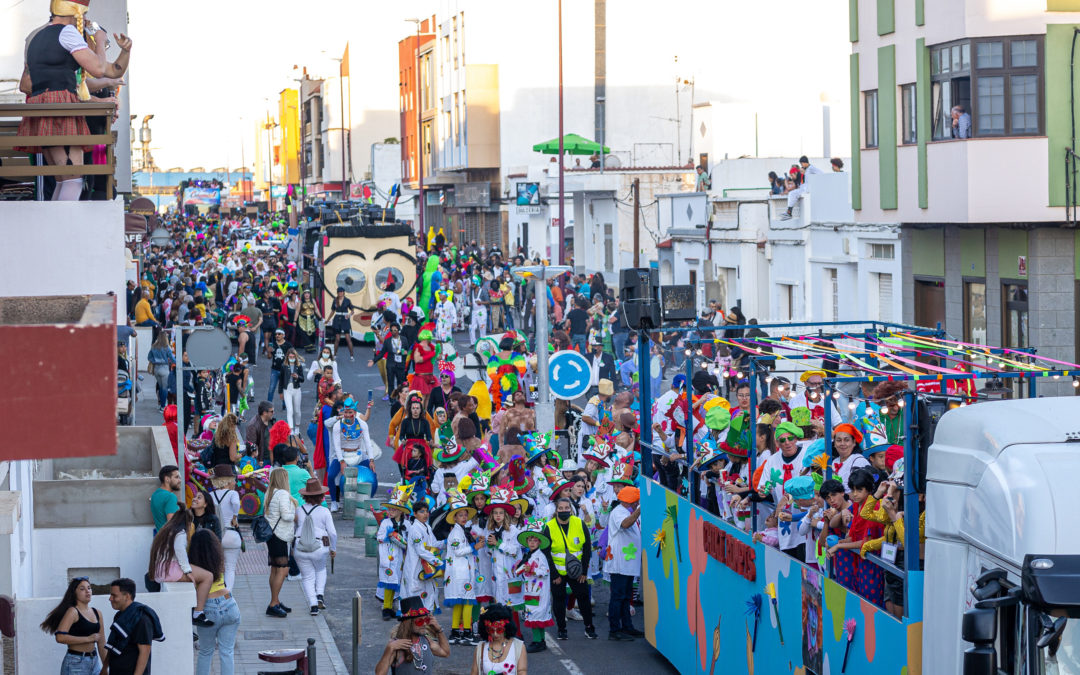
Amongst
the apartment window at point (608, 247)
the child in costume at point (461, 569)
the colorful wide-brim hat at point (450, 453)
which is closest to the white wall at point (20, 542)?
the child in costume at point (461, 569)

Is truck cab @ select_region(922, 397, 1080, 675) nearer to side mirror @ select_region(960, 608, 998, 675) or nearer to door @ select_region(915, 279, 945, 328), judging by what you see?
side mirror @ select_region(960, 608, 998, 675)

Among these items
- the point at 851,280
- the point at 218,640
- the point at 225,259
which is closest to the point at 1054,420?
the point at 218,640

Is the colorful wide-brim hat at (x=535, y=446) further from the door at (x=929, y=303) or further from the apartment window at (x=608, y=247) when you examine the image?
the apartment window at (x=608, y=247)

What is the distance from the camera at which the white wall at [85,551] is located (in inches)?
592

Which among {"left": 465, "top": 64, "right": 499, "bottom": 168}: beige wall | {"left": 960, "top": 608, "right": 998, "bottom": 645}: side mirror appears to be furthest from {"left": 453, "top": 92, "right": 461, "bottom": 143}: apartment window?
{"left": 960, "top": 608, "right": 998, "bottom": 645}: side mirror

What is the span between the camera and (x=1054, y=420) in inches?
283

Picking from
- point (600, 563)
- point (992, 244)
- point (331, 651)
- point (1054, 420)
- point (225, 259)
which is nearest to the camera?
point (1054, 420)

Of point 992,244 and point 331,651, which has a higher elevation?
point 992,244

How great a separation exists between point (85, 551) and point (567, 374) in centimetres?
709

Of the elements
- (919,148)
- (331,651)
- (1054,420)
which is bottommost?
(331,651)

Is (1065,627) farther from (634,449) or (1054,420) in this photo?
(634,449)

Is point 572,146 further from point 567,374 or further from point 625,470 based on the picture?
point 625,470

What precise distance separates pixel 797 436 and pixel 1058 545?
612 centimetres

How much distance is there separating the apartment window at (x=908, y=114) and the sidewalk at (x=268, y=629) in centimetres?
1346
